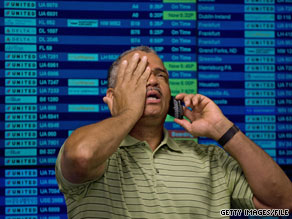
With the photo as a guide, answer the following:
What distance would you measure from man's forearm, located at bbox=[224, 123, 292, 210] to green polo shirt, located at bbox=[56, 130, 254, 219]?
0.23 ft

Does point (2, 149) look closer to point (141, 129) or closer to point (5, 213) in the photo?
point (5, 213)

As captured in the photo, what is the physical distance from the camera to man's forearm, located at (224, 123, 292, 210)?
1386mm

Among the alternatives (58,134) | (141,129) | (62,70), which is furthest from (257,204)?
(62,70)

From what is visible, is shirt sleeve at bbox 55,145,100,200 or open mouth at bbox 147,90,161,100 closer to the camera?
shirt sleeve at bbox 55,145,100,200

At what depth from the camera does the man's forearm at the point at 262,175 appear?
1.39m

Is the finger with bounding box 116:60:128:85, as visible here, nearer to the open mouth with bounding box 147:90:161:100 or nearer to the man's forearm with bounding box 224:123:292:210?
the open mouth with bounding box 147:90:161:100

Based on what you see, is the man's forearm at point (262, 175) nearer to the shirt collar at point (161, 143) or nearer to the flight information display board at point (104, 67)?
the shirt collar at point (161, 143)

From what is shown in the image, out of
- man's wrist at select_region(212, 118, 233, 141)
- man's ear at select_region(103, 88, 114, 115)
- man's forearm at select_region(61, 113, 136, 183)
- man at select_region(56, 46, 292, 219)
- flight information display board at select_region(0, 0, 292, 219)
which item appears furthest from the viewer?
flight information display board at select_region(0, 0, 292, 219)

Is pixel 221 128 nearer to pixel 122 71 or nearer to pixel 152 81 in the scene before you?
pixel 152 81

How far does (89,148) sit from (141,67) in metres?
0.53

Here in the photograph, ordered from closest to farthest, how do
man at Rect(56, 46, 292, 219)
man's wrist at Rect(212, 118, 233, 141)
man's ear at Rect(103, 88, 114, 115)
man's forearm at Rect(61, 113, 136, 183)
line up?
man's forearm at Rect(61, 113, 136, 183) → man at Rect(56, 46, 292, 219) → man's wrist at Rect(212, 118, 233, 141) → man's ear at Rect(103, 88, 114, 115)

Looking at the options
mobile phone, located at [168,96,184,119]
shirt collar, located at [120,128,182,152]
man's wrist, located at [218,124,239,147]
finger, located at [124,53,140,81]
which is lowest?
shirt collar, located at [120,128,182,152]

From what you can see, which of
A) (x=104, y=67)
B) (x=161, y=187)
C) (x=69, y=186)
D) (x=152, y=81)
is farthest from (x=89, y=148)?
(x=104, y=67)

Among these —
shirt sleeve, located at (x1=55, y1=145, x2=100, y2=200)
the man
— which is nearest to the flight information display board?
the man
